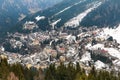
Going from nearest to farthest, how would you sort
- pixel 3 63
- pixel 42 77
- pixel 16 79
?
pixel 16 79 → pixel 3 63 → pixel 42 77

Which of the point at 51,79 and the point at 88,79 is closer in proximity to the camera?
the point at 88,79

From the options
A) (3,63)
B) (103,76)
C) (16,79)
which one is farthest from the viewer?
(103,76)

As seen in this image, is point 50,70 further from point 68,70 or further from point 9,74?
point 9,74

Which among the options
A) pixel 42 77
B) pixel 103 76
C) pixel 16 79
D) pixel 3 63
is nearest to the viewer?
pixel 16 79

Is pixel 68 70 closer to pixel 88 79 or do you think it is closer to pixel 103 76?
pixel 103 76

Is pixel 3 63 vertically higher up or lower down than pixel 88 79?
higher up

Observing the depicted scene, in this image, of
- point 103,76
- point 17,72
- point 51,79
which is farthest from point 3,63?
point 103,76

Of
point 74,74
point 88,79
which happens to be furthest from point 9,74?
point 74,74

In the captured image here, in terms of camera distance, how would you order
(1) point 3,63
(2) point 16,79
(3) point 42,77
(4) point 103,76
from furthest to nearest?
1. (3) point 42,77
2. (4) point 103,76
3. (1) point 3,63
4. (2) point 16,79

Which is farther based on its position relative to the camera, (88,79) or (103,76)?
(103,76)
